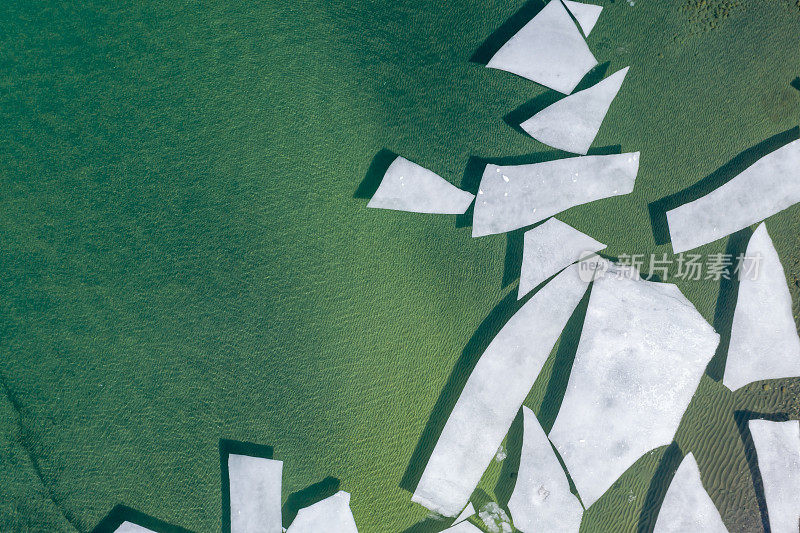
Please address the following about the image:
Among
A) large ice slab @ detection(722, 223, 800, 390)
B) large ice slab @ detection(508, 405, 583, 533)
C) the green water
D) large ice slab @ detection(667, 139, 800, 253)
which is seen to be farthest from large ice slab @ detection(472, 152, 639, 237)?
large ice slab @ detection(508, 405, 583, 533)

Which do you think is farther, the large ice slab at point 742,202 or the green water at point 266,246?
the large ice slab at point 742,202

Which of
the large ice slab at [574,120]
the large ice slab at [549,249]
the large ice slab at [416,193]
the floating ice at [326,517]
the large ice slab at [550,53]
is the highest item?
the large ice slab at [550,53]

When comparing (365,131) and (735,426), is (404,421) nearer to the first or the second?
(365,131)

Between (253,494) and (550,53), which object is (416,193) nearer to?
(550,53)

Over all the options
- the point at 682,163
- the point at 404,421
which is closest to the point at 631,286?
the point at 682,163

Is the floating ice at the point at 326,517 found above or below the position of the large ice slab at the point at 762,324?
below

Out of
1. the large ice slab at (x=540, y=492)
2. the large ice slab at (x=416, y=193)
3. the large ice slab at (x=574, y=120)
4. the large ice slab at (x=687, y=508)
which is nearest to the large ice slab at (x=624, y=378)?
the large ice slab at (x=540, y=492)

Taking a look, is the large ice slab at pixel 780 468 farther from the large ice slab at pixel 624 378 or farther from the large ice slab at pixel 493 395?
the large ice slab at pixel 493 395

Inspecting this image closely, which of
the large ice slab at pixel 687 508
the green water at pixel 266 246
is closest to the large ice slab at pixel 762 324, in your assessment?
the green water at pixel 266 246
